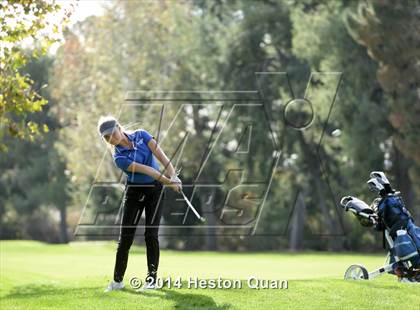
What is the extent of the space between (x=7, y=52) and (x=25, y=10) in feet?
2.10

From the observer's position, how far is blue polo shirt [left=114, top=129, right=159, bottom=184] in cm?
891

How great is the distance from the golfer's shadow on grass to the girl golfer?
26 cm

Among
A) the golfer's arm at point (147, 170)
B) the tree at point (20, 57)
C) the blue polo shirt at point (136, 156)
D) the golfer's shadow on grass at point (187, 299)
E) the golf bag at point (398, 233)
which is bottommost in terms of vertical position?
the golfer's shadow on grass at point (187, 299)

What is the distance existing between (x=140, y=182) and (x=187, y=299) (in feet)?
5.04

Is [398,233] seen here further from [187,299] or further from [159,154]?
[159,154]

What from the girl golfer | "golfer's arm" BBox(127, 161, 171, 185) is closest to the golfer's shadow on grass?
the girl golfer

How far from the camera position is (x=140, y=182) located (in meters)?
9.04

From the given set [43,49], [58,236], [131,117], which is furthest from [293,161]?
[43,49]

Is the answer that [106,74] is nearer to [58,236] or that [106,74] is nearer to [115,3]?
[115,3]

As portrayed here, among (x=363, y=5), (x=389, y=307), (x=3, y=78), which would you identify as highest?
(x=363, y=5)

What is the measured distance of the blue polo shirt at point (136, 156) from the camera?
351 inches

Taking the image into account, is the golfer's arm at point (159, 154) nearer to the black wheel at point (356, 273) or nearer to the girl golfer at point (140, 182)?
the girl golfer at point (140, 182)

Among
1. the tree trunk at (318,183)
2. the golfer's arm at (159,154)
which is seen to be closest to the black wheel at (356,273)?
the golfer's arm at (159,154)

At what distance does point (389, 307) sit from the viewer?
334 inches
